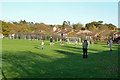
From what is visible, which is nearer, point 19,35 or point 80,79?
point 80,79

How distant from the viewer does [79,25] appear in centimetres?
16600

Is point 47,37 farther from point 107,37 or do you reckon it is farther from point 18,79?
point 18,79

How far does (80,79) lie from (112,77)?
1.71 m

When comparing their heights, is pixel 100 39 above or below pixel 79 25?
below

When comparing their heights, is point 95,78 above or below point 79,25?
below

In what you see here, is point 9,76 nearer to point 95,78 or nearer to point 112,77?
point 95,78

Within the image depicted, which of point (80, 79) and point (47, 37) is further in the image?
point (47, 37)

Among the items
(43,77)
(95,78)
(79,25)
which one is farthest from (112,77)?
(79,25)

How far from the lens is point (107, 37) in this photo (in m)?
80.9

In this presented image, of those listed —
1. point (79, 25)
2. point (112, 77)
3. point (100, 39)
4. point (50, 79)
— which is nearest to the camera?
point (50, 79)

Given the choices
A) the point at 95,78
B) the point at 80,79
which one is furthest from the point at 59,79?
the point at 95,78

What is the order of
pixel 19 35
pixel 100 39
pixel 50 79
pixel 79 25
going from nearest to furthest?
pixel 50 79, pixel 19 35, pixel 100 39, pixel 79 25

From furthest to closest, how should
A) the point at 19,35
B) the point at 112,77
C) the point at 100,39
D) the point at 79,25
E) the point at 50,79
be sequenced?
the point at 79,25
the point at 100,39
the point at 19,35
the point at 112,77
the point at 50,79

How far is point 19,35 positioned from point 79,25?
104139 millimetres
